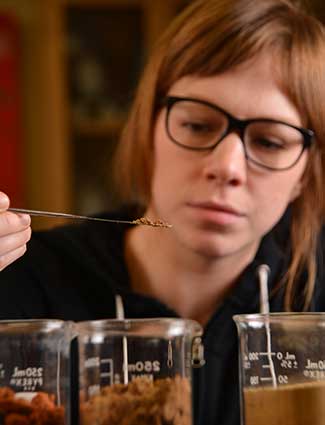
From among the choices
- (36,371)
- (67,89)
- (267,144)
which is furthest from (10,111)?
(36,371)

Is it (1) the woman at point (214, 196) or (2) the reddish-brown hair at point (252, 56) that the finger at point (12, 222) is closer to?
(1) the woman at point (214, 196)

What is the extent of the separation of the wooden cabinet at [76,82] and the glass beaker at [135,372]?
2224 mm

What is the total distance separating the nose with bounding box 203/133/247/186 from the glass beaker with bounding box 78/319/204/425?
1.57 feet

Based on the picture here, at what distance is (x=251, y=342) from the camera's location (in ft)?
2.69

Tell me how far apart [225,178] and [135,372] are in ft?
1.78

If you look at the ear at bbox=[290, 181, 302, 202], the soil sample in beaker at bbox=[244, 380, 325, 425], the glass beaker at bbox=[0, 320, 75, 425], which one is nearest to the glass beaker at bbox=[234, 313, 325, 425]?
the soil sample in beaker at bbox=[244, 380, 325, 425]

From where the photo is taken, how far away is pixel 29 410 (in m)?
0.76

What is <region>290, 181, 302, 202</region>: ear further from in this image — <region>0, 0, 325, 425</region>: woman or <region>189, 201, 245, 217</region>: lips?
<region>189, 201, 245, 217</region>: lips

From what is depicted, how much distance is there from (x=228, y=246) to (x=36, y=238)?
403 millimetres

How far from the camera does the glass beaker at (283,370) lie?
0.78 meters

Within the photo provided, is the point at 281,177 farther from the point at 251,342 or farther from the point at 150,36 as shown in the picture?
the point at 150,36

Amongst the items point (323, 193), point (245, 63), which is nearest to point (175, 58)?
point (245, 63)

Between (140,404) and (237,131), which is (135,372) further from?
(237,131)

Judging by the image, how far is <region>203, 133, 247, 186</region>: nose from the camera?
1.23m
